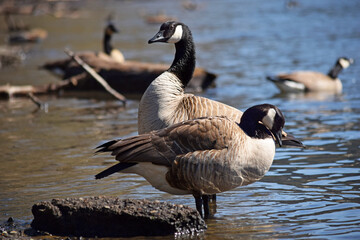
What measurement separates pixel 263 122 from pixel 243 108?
6023mm

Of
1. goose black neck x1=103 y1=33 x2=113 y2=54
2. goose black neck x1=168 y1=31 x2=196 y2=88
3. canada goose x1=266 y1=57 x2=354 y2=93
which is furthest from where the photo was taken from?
goose black neck x1=103 y1=33 x2=113 y2=54

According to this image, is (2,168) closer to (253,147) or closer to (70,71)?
(253,147)

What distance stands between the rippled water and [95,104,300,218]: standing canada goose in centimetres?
49

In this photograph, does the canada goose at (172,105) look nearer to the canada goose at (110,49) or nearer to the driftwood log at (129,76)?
the driftwood log at (129,76)

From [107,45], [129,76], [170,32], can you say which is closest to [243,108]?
[129,76]

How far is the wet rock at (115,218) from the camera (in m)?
5.70

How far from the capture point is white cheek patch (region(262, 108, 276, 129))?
621 cm

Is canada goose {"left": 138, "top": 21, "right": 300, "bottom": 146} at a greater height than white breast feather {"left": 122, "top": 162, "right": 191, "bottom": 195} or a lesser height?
greater

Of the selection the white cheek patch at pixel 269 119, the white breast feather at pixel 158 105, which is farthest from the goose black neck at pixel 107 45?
the white cheek patch at pixel 269 119

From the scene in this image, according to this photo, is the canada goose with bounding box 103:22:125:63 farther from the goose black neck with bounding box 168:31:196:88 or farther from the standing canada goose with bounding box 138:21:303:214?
the standing canada goose with bounding box 138:21:303:214

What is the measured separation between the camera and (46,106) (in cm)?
1309

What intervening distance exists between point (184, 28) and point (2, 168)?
316 centimetres

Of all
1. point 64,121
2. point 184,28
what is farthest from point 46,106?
point 184,28

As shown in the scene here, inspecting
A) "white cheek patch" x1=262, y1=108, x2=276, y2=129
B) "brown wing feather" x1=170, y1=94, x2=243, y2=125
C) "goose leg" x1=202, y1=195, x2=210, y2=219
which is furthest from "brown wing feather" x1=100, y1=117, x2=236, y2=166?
"brown wing feather" x1=170, y1=94, x2=243, y2=125
